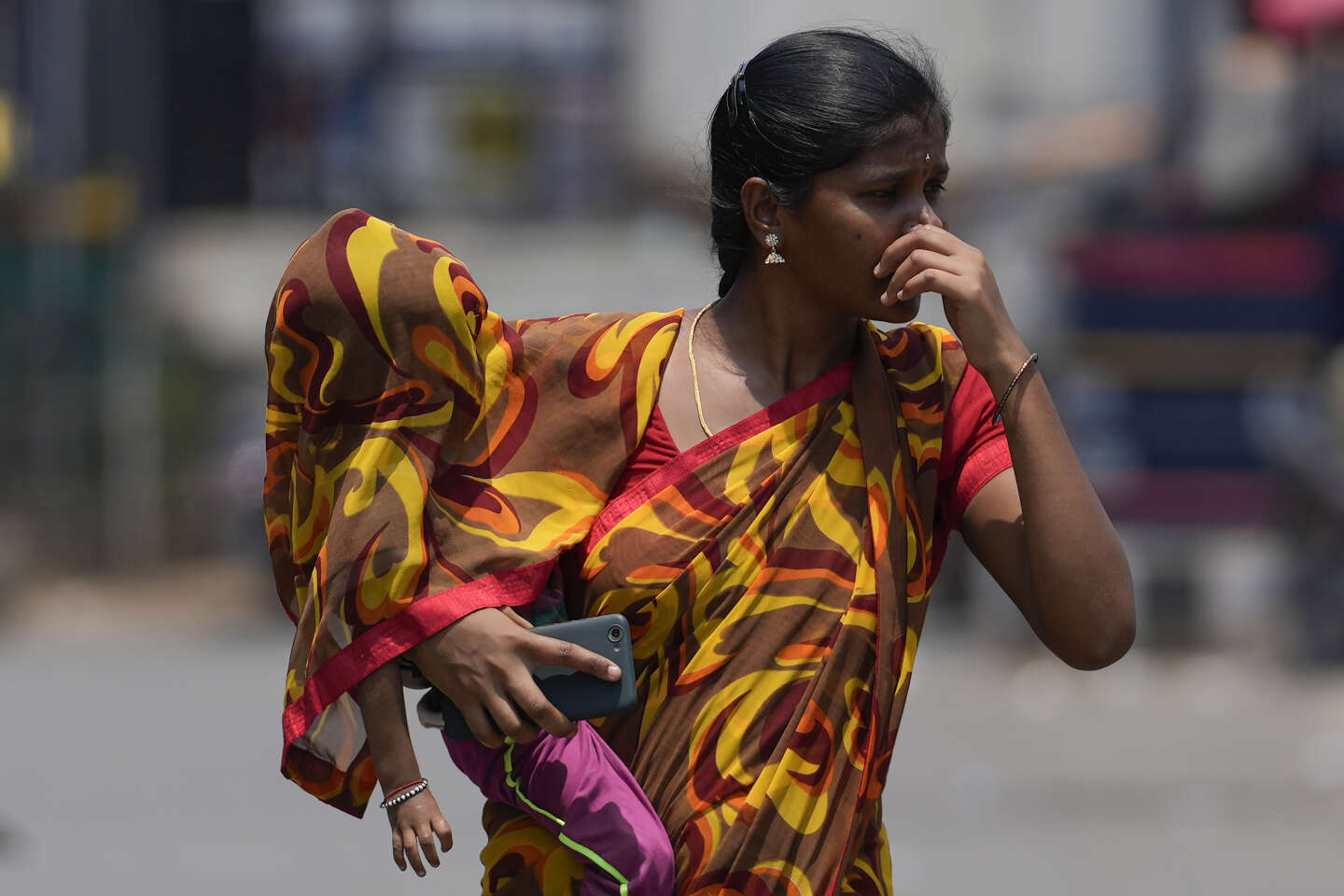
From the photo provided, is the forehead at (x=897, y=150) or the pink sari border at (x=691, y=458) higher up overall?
the forehead at (x=897, y=150)

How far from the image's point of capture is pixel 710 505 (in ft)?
6.47

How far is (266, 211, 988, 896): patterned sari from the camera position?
75.0 inches

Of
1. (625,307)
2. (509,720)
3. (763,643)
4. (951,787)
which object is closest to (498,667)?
(509,720)

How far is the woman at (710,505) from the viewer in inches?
75.0

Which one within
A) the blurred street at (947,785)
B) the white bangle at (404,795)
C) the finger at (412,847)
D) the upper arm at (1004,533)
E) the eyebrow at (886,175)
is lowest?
the blurred street at (947,785)

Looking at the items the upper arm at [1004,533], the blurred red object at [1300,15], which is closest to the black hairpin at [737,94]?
the upper arm at [1004,533]

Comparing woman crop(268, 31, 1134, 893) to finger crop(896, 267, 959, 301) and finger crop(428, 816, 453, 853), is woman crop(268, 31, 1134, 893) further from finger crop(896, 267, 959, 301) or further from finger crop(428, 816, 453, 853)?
finger crop(428, 816, 453, 853)

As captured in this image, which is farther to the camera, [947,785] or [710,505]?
[947,785]

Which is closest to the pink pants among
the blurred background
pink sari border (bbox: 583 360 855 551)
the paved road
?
pink sari border (bbox: 583 360 855 551)

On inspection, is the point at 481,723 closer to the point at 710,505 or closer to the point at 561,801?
the point at 561,801

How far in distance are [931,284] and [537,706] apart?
592mm

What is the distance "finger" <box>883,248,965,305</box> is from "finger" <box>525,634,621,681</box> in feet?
1.59

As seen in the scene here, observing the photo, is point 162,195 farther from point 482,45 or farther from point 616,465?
point 616,465

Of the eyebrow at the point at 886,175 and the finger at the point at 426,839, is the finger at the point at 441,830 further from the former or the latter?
the eyebrow at the point at 886,175
